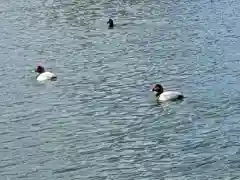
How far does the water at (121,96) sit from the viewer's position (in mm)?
25234

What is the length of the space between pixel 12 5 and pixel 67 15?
8561mm

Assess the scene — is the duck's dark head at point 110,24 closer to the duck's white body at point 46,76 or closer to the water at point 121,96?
the water at point 121,96

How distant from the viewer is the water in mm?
25234

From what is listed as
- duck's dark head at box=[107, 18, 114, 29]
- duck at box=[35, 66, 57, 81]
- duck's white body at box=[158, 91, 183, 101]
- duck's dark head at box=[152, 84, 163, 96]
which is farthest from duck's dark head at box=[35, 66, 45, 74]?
duck's dark head at box=[107, 18, 114, 29]

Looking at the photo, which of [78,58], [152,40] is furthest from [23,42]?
[152,40]

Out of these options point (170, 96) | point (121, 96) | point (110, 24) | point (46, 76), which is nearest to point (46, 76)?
point (46, 76)

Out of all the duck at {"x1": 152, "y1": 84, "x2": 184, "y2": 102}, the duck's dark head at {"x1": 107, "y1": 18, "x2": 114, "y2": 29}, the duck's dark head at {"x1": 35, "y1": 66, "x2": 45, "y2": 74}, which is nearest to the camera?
the duck at {"x1": 152, "y1": 84, "x2": 184, "y2": 102}

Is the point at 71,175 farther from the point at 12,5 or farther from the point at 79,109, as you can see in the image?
the point at 12,5

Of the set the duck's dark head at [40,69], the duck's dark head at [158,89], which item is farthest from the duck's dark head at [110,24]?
the duck's dark head at [158,89]

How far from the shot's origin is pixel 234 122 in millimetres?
28875

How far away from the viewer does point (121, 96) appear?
109 ft

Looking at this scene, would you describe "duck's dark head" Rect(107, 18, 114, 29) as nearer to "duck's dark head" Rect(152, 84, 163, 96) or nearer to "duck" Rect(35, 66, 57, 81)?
"duck" Rect(35, 66, 57, 81)

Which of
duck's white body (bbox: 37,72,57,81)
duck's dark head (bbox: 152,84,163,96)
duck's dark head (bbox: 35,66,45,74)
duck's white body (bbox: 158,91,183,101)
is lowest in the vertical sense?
duck's white body (bbox: 158,91,183,101)

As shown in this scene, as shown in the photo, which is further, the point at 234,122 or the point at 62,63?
the point at 62,63
